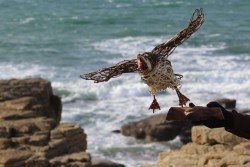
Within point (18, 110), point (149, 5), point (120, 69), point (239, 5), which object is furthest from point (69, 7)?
point (120, 69)

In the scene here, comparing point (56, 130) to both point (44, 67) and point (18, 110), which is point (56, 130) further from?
point (44, 67)

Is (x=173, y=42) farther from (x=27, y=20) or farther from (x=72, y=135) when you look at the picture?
(x=27, y=20)

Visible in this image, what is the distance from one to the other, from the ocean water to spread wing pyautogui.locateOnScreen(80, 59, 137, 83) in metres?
13.8

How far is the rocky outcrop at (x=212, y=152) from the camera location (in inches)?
331

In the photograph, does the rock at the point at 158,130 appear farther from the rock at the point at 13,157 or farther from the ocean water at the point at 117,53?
the rock at the point at 13,157

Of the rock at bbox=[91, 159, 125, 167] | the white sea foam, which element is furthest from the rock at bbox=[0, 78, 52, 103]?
the white sea foam

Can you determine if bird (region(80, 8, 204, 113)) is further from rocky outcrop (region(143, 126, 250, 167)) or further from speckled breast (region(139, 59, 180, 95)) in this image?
rocky outcrop (region(143, 126, 250, 167))

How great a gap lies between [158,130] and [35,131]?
7.88 m

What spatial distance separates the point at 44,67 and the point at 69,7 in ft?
81.4

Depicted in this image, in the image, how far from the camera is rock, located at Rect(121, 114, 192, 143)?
19.7m

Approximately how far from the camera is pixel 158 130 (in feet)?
65.0

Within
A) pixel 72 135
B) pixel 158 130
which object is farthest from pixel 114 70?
pixel 158 130

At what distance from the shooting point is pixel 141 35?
40094 millimetres

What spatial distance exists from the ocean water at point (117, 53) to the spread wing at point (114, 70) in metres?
13.8
